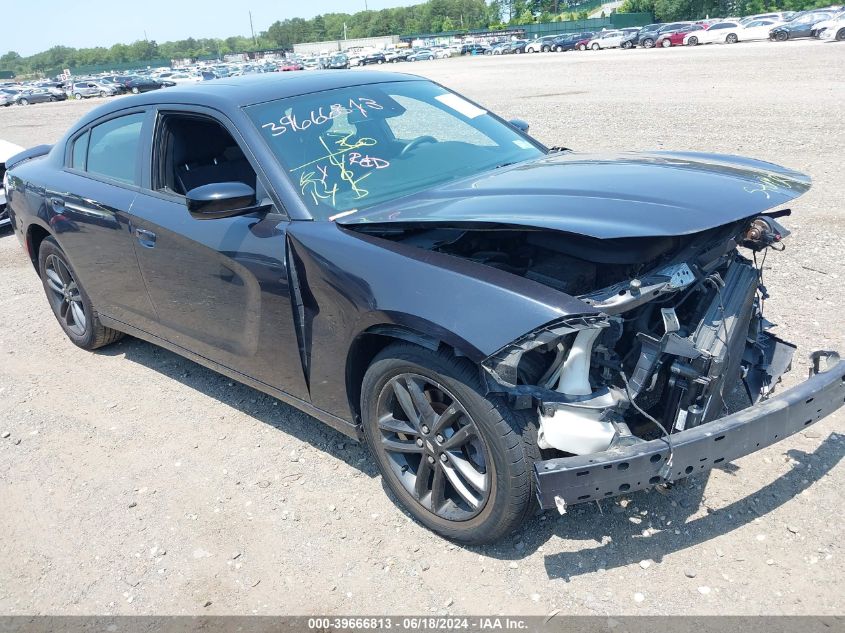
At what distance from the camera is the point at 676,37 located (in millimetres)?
46875

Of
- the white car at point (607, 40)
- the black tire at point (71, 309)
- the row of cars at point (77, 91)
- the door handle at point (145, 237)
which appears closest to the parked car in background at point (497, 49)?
the white car at point (607, 40)

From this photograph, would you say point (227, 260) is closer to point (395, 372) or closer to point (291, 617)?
point (395, 372)

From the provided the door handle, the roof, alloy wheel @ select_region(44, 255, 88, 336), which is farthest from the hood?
alloy wheel @ select_region(44, 255, 88, 336)

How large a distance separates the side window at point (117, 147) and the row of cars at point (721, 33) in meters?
38.6

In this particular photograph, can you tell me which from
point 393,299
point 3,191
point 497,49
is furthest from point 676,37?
point 393,299

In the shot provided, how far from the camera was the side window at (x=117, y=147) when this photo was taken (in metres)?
4.09

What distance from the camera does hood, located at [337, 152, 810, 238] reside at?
8.20 ft

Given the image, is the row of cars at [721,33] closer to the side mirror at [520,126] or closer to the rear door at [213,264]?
the side mirror at [520,126]

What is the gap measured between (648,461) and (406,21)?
149 m

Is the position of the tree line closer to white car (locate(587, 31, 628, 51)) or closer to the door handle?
white car (locate(587, 31, 628, 51))

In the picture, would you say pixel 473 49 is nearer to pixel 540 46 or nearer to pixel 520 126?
pixel 540 46

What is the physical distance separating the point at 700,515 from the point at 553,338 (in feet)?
4.02

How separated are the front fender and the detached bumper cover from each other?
479mm

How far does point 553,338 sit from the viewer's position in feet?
7.59
